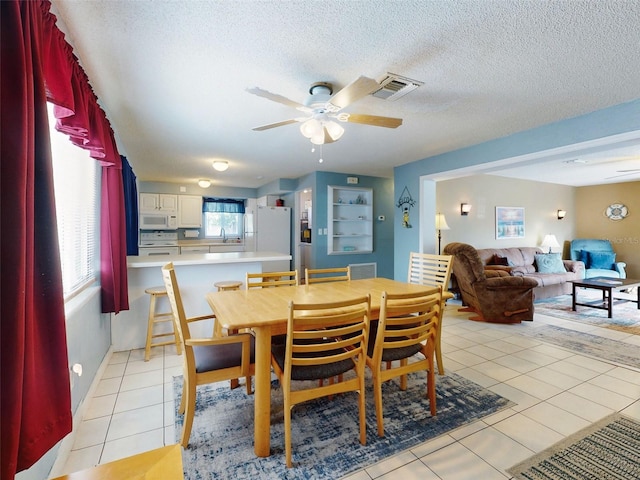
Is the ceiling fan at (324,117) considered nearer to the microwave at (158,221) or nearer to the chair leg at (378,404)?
the chair leg at (378,404)

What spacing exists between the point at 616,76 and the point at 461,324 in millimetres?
3015

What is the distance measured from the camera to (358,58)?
1932mm

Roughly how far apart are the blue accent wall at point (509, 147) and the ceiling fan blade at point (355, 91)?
2.53 metres

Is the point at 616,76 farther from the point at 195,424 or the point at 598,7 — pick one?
the point at 195,424

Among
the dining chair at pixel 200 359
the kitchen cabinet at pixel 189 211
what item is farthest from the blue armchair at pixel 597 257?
the kitchen cabinet at pixel 189 211

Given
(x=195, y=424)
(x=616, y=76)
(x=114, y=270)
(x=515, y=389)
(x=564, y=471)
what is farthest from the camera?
(x=114, y=270)

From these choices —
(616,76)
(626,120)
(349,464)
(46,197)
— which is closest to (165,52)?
(46,197)

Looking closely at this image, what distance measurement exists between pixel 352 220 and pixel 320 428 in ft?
14.8

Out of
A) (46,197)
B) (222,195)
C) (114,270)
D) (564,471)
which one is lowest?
(564,471)

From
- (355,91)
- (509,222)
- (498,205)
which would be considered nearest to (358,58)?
(355,91)

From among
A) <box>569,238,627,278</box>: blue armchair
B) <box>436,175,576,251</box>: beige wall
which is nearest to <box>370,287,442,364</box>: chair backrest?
<box>436,175,576,251</box>: beige wall

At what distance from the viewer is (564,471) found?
63.3 inches

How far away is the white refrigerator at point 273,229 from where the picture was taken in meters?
6.34

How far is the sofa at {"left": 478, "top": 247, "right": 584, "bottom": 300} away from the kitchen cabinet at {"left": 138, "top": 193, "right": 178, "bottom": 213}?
20.6ft
